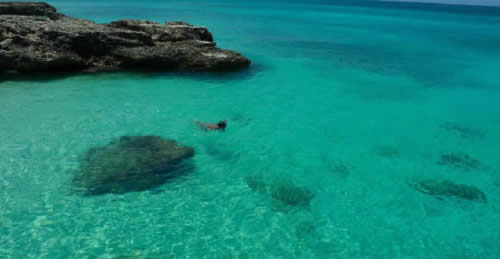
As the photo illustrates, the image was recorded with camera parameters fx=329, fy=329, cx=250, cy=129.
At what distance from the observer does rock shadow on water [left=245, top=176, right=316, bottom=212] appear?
9.78 metres

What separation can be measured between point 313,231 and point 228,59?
54.4 ft

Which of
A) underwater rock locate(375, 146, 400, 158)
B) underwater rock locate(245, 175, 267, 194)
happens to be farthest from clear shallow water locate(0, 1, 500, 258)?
underwater rock locate(245, 175, 267, 194)

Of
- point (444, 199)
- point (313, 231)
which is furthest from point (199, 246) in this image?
point (444, 199)

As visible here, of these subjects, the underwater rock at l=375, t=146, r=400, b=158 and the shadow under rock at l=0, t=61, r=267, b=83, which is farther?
the shadow under rock at l=0, t=61, r=267, b=83

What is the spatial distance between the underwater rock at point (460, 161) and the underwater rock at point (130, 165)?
32.1 feet

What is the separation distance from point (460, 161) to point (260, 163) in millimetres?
7876

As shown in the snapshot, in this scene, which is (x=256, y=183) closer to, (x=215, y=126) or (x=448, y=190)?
(x=215, y=126)

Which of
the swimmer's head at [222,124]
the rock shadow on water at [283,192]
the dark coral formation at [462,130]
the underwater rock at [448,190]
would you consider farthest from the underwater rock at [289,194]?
the dark coral formation at [462,130]

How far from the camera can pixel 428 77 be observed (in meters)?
24.9

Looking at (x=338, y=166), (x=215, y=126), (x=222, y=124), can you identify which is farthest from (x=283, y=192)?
(x=215, y=126)

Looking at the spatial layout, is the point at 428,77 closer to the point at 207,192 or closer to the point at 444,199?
the point at 444,199

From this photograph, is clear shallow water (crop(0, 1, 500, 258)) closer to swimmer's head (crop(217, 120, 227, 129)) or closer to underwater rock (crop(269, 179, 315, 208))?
underwater rock (crop(269, 179, 315, 208))

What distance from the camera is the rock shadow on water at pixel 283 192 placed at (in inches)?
385

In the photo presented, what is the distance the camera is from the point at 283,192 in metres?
10.3
